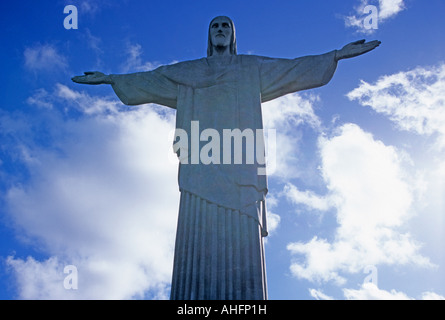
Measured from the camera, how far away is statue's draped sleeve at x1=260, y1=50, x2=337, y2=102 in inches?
568

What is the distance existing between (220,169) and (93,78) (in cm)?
463

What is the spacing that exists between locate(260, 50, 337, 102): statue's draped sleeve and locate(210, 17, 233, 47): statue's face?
1231mm

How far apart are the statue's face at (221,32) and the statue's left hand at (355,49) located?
2.90m

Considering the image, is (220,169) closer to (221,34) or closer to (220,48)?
(220,48)

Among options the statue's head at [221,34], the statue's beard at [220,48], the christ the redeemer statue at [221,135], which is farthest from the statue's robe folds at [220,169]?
the statue's head at [221,34]

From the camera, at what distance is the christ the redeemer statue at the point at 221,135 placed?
11.7 meters

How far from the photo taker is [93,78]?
15.2 metres

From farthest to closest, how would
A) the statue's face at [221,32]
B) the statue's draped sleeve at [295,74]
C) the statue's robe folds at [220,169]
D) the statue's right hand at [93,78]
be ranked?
the statue's face at [221,32] < the statue's right hand at [93,78] < the statue's draped sleeve at [295,74] < the statue's robe folds at [220,169]

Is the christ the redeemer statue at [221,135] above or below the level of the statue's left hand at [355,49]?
below

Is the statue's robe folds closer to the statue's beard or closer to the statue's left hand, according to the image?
the statue's left hand

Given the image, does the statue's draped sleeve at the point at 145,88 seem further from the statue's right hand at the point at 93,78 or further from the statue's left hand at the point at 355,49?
the statue's left hand at the point at 355,49

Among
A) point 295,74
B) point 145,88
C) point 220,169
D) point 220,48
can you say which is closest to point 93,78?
point 145,88
